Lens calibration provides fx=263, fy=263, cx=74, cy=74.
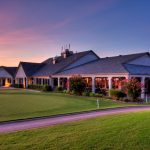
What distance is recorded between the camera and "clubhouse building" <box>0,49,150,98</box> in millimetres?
34594

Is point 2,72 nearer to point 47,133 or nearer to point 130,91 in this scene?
point 130,91

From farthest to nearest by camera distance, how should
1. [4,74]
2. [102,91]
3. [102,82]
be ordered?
[4,74] → [102,82] → [102,91]

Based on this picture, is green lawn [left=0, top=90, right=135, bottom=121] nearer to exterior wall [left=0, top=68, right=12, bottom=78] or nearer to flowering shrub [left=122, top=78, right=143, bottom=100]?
flowering shrub [left=122, top=78, right=143, bottom=100]

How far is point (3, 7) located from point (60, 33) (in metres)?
12.3

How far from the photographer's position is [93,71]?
3888 cm

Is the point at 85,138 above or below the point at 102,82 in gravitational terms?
below

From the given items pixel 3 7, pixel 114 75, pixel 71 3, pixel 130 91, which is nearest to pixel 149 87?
pixel 114 75

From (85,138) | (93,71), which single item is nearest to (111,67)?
(93,71)

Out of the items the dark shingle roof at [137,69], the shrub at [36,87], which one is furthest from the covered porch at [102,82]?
the shrub at [36,87]

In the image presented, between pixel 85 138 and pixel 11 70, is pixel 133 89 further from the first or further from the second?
pixel 11 70

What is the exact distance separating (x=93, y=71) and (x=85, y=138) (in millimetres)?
29194

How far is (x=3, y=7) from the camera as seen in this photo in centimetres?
1855

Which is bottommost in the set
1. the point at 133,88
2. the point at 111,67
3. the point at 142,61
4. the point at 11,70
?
the point at 133,88

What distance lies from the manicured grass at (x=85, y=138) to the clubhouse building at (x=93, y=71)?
70.3 feet
